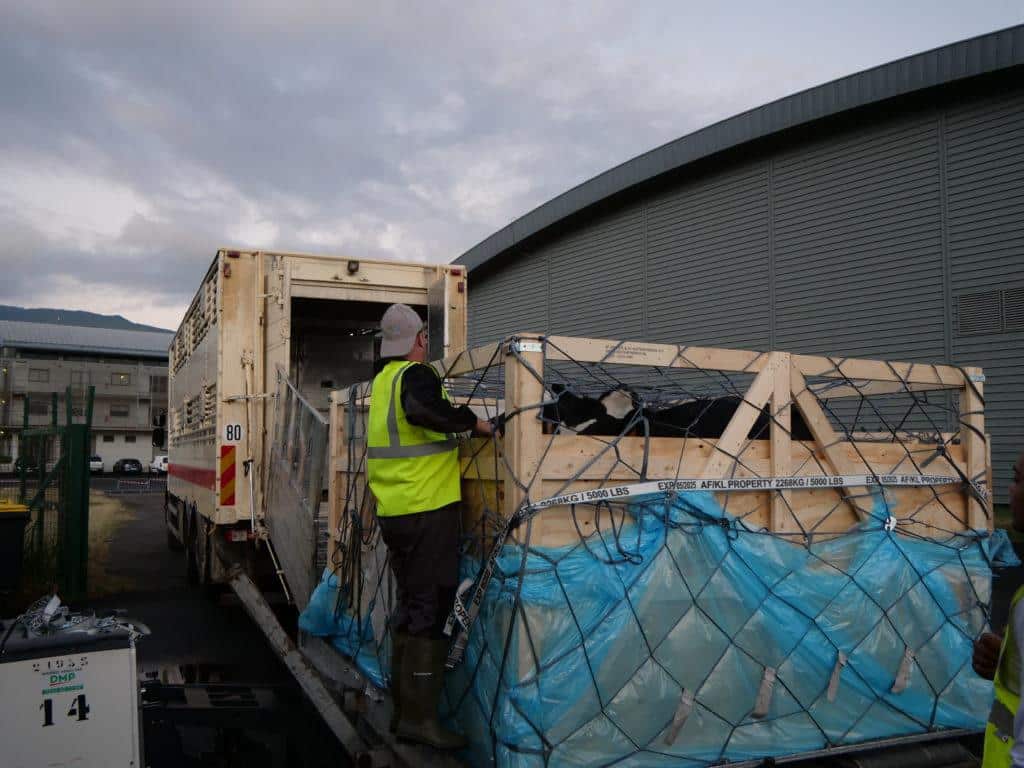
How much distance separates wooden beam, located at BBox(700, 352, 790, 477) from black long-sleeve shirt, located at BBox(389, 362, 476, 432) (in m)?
0.98

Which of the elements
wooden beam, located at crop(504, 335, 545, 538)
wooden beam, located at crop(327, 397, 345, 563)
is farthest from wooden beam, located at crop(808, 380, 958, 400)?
wooden beam, located at crop(327, 397, 345, 563)

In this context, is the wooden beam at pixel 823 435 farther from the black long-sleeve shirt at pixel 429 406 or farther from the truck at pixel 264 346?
the truck at pixel 264 346

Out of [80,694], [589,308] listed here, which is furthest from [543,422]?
[589,308]

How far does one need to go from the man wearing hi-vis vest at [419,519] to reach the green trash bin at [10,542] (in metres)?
3.47

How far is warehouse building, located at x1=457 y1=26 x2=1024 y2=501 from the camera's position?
37.7 ft

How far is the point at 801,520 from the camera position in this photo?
11.9 ft

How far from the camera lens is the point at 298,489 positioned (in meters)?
5.77

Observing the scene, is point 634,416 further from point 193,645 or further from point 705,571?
point 193,645

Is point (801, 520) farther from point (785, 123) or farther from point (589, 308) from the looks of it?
point (589, 308)

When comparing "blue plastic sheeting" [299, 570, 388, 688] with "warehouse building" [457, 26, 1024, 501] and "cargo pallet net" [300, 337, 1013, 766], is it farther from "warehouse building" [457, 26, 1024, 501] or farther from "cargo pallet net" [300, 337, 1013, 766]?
"warehouse building" [457, 26, 1024, 501]

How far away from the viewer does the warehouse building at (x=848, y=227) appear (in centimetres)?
1148

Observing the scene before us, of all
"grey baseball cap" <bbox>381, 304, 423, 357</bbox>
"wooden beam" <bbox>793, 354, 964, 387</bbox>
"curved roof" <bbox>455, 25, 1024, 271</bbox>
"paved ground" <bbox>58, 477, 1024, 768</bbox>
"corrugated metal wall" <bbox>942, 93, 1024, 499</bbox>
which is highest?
"curved roof" <bbox>455, 25, 1024, 271</bbox>

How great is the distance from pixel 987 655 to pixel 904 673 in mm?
1471

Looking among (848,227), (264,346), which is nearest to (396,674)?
(264,346)
